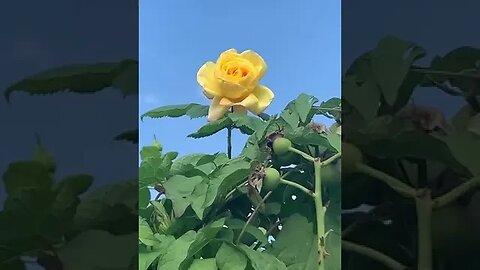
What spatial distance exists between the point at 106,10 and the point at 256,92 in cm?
24

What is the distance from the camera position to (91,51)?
57 centimetres

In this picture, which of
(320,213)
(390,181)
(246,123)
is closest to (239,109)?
(246,123)

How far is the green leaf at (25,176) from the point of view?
545 millimetres

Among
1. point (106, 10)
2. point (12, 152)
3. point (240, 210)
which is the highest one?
point (106, 10)

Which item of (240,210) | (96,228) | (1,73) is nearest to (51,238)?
(96,228)

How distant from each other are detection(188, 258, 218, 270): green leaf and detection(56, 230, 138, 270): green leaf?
134 millimetres

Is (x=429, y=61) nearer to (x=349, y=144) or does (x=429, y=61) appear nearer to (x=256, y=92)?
(x=349, y=144)

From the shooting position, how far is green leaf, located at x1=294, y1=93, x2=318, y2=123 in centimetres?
76

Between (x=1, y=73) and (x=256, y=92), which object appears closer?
(x=1, y=73)

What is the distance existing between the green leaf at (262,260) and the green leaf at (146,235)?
9 centimetres

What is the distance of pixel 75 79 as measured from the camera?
1.87 ft

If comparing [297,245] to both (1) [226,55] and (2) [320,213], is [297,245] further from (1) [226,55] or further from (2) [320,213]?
(1) [226,55]

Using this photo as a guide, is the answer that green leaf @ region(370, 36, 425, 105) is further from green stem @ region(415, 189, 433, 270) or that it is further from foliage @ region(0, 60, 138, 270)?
foliage @ region(0, 60, 138, 270)

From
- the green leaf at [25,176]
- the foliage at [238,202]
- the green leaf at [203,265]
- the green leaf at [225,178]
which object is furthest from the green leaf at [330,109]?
the green leaf at [25,176]
